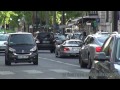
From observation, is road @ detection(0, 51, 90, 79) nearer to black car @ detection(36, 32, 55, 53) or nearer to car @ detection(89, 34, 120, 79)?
car @ detection(89, 34, 120, 79)

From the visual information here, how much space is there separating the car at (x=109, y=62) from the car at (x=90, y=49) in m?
11.5

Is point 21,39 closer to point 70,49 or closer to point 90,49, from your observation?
point 90,49

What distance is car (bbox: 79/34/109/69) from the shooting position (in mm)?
24541

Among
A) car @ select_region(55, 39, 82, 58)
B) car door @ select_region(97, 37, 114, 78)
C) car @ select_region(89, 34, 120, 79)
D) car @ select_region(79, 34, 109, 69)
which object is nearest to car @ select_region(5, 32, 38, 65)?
car @ select_region(79, 34, 109, 69)

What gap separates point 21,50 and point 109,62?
669 inches

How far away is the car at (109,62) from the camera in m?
11.1

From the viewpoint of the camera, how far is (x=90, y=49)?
25031mm

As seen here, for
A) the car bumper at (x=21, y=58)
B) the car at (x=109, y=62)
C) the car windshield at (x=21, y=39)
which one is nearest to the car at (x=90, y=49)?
the car bumper at (x=21, y=58)

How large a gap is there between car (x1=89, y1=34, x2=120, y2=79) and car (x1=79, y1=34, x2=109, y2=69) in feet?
37.8
